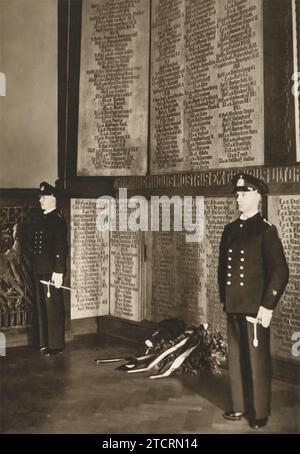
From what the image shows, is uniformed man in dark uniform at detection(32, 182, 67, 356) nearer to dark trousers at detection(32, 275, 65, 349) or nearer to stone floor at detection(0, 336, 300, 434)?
dark trousers at detection(32, 275, 65, 349)

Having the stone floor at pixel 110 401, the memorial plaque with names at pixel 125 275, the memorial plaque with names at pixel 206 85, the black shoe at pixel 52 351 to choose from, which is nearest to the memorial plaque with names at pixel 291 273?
the stone floor at pixel 110 401

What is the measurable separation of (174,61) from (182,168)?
1.19 metres

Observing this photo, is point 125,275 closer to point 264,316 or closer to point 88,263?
point 88,263

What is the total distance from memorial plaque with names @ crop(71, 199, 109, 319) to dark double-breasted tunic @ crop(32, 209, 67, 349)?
0.62m

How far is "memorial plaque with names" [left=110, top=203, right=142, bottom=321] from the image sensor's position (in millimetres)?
7043

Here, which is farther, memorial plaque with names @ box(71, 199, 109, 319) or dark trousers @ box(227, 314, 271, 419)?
memorial plaque with names @ box(71, 199, 109, 319)

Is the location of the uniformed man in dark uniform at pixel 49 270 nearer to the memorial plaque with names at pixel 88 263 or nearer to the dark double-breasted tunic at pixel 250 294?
the memorial plaque with names at pixel 88 263

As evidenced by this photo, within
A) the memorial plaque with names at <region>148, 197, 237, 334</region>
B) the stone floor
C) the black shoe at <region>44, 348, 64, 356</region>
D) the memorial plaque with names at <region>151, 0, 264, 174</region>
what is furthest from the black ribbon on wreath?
the memorial plaque with names at <region>151, 0, 264, 174</region>

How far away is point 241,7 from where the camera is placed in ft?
18.9

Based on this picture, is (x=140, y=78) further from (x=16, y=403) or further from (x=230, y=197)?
(x=16, y=403)

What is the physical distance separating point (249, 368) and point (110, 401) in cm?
124

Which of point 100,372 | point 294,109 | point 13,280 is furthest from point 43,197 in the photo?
point 294,109

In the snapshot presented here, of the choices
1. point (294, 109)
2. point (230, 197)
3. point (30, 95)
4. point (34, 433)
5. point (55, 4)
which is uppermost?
point (55, 4)

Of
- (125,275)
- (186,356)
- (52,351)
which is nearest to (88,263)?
(125,275)
